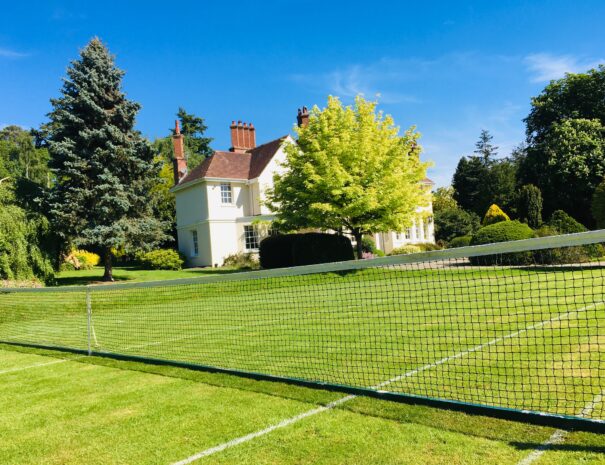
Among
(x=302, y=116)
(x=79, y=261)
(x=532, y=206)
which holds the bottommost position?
(x=79, y=261)

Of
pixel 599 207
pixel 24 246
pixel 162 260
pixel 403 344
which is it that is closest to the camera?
→ pixel 403 344

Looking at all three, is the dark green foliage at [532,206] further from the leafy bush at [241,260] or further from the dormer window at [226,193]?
the dormer window at [226,193]

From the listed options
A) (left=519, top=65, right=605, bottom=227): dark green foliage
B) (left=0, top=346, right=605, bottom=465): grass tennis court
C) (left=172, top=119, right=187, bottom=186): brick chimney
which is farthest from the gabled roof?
(left=0, top=346, right=605, bottom=465): grass tennis court

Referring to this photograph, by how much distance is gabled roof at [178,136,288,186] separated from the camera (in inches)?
1458

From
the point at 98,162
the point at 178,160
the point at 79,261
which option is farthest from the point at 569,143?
the point at 79,261

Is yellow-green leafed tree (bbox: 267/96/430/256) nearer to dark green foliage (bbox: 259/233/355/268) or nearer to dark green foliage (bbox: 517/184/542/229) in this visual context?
dark green foliage (bbox: 259/233/355/268)

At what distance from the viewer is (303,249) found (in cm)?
2778

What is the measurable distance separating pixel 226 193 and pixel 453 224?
879 inches

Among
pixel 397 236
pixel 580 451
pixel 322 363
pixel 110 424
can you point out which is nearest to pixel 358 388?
pixel 322 363

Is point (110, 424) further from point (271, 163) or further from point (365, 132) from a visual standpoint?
point (271, 163)

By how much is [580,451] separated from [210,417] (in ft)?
12.0

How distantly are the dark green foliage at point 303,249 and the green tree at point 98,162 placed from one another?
650 cm

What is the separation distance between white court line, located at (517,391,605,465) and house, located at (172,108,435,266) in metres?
31.2

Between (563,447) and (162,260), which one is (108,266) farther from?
(563,447)
